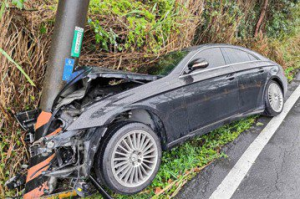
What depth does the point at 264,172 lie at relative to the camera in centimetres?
284

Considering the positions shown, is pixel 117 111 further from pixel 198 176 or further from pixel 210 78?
pixel 210 78

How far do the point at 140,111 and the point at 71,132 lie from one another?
0.89 meters

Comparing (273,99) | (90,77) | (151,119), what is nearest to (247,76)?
(273,99)

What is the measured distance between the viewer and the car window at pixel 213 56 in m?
3.58

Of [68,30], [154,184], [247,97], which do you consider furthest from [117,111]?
[247,97]

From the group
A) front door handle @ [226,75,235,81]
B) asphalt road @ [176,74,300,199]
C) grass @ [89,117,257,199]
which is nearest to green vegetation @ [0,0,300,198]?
grass @ [89,117,257,199]

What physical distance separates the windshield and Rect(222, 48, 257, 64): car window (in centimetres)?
75

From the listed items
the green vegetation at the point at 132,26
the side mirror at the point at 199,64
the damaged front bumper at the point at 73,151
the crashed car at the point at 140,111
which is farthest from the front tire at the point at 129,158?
the green vegetation at the point at 132,26

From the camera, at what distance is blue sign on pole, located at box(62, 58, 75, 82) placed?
2.86m

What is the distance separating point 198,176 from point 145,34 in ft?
9.78

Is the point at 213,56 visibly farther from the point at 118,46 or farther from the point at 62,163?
the point at 62,163

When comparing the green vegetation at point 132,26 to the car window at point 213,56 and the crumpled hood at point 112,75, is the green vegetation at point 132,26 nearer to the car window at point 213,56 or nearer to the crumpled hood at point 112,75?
the car window at point 213,56

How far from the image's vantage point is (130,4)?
4656 millimetres

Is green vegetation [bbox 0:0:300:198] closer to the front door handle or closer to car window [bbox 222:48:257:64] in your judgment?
the front door handle
